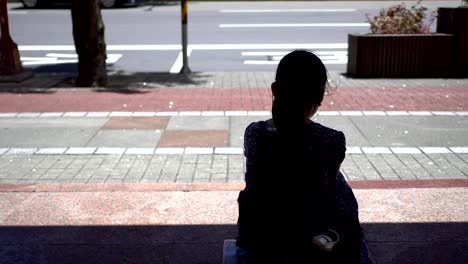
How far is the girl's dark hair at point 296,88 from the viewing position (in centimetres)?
235

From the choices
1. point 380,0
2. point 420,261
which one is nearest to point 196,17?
point 380,0

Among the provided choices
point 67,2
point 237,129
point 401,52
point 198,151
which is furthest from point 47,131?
point 67,2

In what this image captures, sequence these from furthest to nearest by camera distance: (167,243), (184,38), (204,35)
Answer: (204,35)
(184,38)
(167,243)

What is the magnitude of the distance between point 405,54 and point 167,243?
27.4 ft

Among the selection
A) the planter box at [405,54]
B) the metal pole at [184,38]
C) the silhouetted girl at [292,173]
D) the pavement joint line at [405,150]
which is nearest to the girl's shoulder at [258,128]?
the silhouetted girl at [292,173]

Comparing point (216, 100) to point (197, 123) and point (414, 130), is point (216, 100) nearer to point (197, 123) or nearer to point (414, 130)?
point (197, 123)

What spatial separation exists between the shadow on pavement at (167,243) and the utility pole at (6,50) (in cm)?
→ 756

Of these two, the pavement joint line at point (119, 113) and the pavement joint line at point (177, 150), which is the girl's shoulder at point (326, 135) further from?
the pavement joint line at point (119, 113)

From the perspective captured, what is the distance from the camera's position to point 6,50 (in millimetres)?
11391

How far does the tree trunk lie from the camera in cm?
1058

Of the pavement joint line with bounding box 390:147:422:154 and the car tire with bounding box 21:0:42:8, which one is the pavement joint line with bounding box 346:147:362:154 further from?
the car tire with bounding box 21:0:42:8

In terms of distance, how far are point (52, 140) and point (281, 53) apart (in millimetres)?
9085

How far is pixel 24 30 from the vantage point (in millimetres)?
20422

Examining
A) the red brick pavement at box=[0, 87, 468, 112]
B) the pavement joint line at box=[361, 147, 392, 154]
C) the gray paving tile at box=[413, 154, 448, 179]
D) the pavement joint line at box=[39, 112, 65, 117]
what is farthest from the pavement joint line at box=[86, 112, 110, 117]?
the gray paving tile at box=[413, 154, 448, 179]
